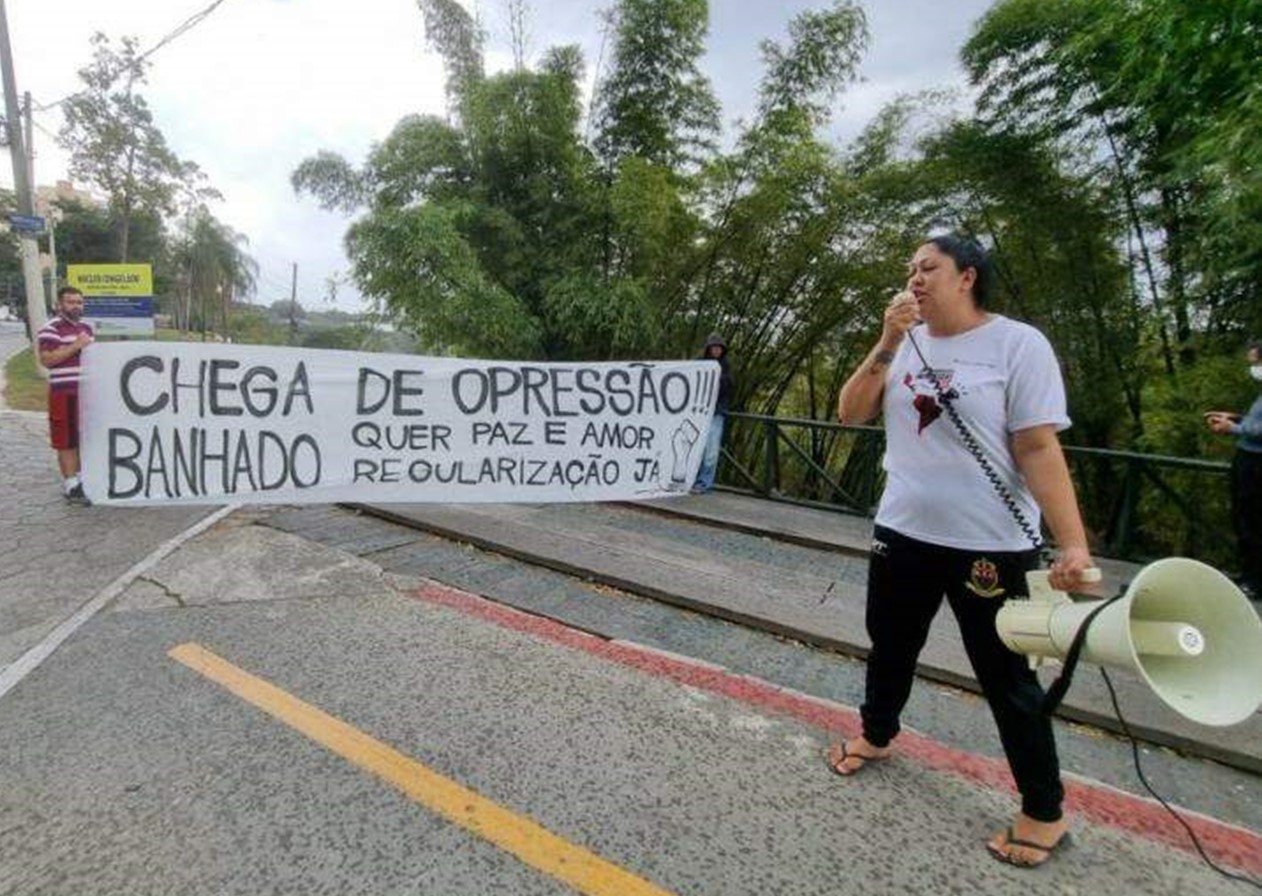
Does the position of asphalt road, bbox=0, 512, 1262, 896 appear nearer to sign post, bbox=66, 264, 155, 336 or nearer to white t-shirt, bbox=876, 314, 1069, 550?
white t-shirt, bbox=876, 314, 1069, 550

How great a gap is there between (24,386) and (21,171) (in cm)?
374

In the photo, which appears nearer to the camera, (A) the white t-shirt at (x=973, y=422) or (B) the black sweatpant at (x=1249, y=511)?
(A) the white t-shirt at (x=973, y=422)

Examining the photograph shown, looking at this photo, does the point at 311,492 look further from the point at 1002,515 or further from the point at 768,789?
the point at 1002,515

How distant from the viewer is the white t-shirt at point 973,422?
5.19 ft

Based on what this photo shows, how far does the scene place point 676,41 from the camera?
6.63m

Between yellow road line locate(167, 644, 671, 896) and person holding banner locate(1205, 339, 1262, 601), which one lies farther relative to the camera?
person holding banner locate(1205, 339, 1262, 601)

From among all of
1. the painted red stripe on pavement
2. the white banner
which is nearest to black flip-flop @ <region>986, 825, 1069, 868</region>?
the painted red stripe on pavement

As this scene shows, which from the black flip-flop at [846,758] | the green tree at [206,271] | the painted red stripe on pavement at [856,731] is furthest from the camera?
the green tree at [206,271]

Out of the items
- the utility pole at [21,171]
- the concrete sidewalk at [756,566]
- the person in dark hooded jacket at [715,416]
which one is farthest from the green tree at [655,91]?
the utility pole at [21,171]

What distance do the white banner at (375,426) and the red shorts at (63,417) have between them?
0.64 m

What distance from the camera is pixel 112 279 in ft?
36.6

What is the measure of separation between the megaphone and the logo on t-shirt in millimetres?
541

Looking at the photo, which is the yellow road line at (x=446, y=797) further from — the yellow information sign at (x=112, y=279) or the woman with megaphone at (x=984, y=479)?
the yellow information sign at (x=112, y=279)

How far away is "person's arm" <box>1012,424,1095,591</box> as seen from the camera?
148 cm
